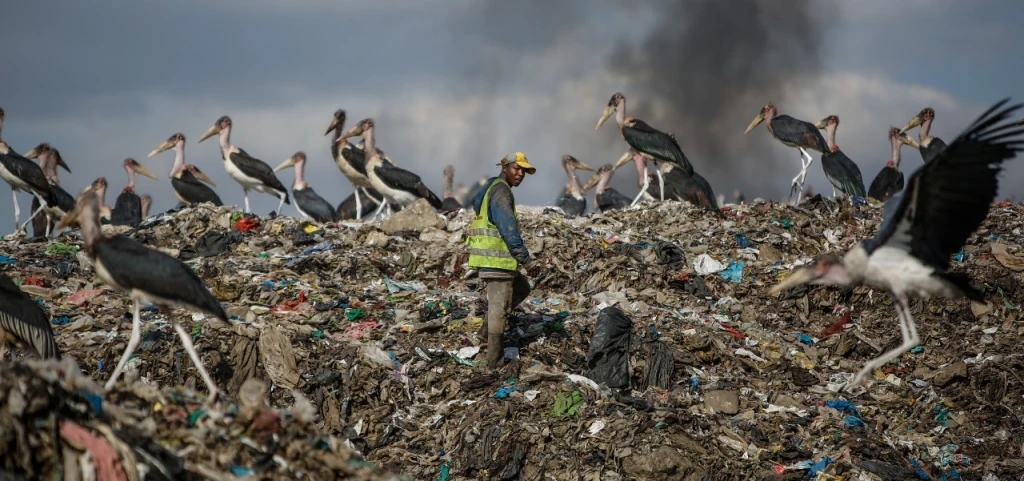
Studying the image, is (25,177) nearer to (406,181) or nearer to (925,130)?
(406,181)

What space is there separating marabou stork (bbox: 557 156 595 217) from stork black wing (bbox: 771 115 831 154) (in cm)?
462

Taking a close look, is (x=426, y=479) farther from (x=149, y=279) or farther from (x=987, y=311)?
(x=987, y=311)

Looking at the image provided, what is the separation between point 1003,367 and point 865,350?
3.86 ft

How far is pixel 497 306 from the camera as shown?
25.6ft

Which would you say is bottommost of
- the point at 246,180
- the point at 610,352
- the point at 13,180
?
the point at 610,352

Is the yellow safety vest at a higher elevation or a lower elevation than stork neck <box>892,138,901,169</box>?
lower

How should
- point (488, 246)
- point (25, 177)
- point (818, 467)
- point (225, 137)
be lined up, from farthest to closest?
point (225, 137) < point (25, 177) < point (488, 246) < point (818, 467)

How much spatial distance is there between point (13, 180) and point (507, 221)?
1073 centimetres

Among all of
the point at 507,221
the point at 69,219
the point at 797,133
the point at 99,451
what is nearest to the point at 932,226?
the point at 507,221

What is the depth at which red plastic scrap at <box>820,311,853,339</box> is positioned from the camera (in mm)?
9641

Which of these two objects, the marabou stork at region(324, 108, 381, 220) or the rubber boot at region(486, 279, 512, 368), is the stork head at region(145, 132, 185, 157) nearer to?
the marabou stork at region(324, 108, 381, 220)

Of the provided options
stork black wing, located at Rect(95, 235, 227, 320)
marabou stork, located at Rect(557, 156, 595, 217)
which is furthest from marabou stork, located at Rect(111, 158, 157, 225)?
stork black wing, located at Rect(95, 235, 227, 320)

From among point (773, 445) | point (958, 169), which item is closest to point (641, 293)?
point (773, 445)

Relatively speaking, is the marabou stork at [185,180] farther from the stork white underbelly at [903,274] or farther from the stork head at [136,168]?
the stork white underbelly at [903,274]
